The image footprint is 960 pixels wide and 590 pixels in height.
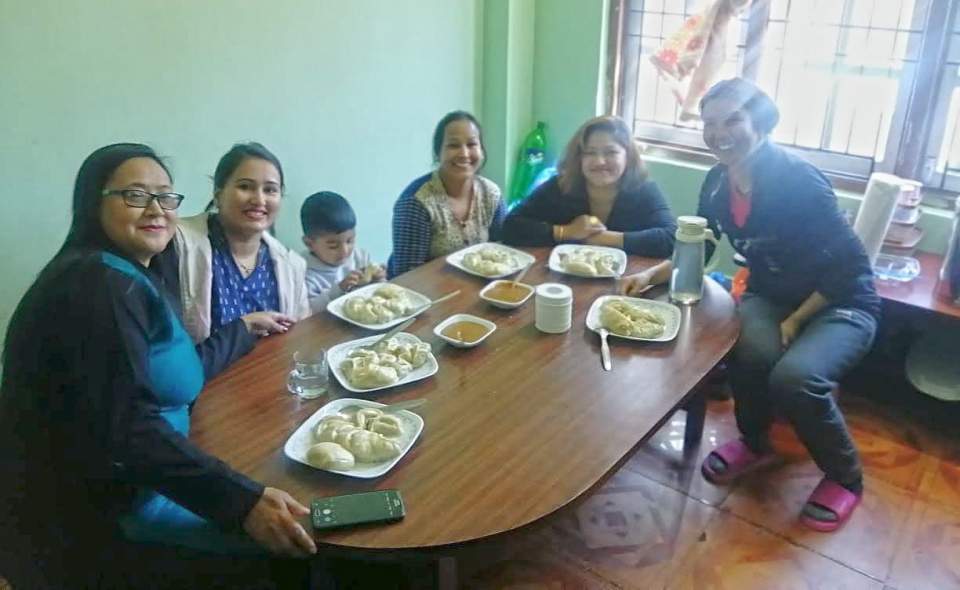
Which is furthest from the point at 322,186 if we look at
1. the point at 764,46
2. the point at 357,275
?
the point at 764,46

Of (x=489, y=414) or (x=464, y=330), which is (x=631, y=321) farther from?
(x=489, y=414)

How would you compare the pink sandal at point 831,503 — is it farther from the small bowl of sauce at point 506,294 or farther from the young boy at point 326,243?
the young boy at point 326,243

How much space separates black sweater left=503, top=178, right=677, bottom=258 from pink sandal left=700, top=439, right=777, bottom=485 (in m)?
0.64

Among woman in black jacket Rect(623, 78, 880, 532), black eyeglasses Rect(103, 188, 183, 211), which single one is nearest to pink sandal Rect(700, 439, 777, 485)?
woman in black jacket Rect(623, 78, 880, 532)

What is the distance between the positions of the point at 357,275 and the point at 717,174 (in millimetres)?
1200

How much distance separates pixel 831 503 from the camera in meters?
2.07

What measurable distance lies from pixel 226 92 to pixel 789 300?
1.94m

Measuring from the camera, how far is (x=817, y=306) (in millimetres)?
2180

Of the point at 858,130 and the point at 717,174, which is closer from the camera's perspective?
the point at 717,174

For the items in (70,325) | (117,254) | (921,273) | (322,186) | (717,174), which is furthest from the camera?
(322,186)

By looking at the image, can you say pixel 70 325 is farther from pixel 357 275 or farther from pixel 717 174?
pixel 717 174

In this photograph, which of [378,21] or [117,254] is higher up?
[378,21]

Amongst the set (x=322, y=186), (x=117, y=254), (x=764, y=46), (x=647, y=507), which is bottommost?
(x=647, y=507)

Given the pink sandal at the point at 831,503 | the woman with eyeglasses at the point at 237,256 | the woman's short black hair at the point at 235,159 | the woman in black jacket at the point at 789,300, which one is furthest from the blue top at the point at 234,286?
the pink sandal at the point at 831,503
